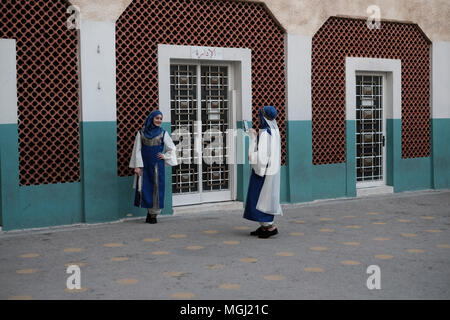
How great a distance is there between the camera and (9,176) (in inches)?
274

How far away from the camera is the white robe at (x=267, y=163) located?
6.47 meters

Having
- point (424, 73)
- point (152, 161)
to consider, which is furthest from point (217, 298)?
point (424, 73)

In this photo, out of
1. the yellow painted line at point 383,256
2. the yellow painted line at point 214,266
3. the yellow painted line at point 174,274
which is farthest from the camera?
the yellow painted line at point 383,256

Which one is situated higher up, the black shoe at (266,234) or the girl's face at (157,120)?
the girl's face at (157,120)

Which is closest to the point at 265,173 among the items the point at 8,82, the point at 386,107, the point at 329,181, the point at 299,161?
the point at 299,161

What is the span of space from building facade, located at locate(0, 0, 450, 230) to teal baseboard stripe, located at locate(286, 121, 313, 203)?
0.02m

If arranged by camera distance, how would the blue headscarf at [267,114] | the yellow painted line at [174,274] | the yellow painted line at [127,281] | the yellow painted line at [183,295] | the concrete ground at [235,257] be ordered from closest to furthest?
the yellow painted line at [183,295] → the concrete ground at [235,257] → the yellow painted line at [127,281] → the yellow painted line at [174,274] → the blue headscarf at [267,114]

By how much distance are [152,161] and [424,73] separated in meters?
5.67

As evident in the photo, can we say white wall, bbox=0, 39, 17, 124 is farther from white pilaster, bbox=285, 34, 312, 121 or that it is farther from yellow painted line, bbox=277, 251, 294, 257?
white pilaster, bbox=285, 34, 312, 121

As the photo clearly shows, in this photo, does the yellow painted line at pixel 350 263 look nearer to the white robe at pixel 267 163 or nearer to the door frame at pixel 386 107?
the white robe at pixel 267 163

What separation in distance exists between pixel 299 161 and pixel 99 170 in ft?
10.3

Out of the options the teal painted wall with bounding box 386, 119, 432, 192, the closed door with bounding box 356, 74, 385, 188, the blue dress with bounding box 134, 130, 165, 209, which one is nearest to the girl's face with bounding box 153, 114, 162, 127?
the blue dress with bounding box 134, 130, 165, 209

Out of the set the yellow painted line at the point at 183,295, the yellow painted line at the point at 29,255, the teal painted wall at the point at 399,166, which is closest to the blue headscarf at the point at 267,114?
the yellow painted line at the point at 183,295

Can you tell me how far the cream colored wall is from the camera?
750 cm
